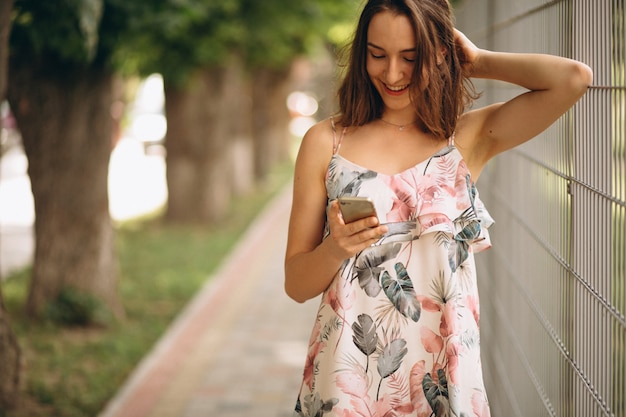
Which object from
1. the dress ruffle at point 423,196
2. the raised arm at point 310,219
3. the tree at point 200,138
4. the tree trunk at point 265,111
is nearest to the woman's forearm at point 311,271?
the raised arm at point 310,219

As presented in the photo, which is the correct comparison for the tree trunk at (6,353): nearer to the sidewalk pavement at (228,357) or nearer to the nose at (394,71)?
the sidewalk pavement at (228,357)

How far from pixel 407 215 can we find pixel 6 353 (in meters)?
3.44

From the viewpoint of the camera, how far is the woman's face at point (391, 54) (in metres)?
2.42

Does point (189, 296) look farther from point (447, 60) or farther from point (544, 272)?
point (447, 60)

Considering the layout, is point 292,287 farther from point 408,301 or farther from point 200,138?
point 200,138

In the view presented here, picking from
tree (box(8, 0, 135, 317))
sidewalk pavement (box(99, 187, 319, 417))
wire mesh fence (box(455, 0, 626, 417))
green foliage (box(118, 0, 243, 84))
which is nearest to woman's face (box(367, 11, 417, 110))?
wire mesh fence (box(455, 0, 626, 417))

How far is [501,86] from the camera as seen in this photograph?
4828 mm

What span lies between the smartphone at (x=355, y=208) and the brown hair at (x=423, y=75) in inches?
16.3

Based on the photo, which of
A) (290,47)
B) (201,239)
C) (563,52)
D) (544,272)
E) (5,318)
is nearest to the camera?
(563,52)

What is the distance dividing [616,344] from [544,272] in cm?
104

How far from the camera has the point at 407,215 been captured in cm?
248

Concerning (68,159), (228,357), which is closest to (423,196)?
(228,357)

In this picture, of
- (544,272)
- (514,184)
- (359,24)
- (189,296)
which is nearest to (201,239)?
(189,296)

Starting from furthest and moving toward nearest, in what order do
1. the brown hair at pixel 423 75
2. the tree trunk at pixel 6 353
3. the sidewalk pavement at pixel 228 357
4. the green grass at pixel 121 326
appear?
the green grass at pixel 121 326 < the sidewalk pavement at pixel 228 357 < the tree trunk at pixel 6 353 < the brown hair at pixel 423 75
